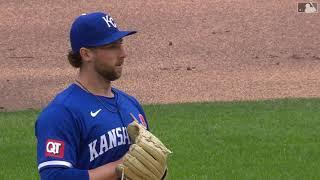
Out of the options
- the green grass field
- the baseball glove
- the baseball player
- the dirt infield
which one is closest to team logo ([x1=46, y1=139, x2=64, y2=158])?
the baseball player

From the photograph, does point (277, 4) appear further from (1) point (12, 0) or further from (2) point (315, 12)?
(1) point (12, 0)

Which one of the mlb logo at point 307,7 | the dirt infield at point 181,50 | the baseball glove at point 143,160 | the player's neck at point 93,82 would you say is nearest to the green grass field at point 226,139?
the dirt infield at point 181,50

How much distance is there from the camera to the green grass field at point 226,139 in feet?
31.5

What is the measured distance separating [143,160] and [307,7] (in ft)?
60.4

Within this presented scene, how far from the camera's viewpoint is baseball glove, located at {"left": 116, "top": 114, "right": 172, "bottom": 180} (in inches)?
167

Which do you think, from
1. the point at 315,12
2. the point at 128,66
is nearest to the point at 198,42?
the point at 128,66

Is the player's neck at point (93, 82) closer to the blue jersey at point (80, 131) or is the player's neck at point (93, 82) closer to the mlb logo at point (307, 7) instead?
the blue jersey at point (80, 131)

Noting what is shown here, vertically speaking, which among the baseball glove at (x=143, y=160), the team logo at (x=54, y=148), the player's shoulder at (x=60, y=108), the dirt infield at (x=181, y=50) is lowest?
the dirt infield at (x=181, y=50)

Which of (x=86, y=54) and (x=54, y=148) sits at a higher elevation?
(x=86, y=54)

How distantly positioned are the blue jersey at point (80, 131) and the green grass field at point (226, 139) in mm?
4814

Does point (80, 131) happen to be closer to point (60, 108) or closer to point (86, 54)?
point (60, 108)

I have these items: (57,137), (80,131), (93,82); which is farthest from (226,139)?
(57,137)

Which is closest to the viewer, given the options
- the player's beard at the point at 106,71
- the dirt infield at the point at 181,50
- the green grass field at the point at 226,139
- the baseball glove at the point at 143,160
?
the baseball glove at the point at 143,160

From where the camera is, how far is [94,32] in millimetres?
4492
